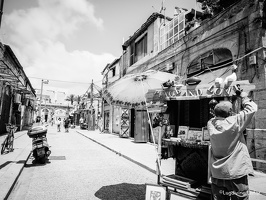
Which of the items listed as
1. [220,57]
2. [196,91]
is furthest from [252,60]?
[196,91]

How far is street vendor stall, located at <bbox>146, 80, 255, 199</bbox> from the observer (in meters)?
3.79

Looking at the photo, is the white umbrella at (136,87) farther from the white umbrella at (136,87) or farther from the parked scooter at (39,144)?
the parked scooter at (39,144)

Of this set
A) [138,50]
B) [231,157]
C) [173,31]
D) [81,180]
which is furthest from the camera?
A: [138,50]

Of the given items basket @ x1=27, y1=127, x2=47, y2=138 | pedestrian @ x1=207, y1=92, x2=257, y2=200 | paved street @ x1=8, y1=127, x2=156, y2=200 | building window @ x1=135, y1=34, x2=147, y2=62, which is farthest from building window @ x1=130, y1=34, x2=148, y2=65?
pedestrian @ x1=207, y1=92, x2=257, y2=200

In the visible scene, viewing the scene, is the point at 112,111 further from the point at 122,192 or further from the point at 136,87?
the point at 122,192

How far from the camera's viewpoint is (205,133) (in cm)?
449

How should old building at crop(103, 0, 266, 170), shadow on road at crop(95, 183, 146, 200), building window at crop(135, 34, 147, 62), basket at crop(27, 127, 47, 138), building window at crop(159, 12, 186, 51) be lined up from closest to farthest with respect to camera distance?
shadow on road at crop(95, 183, 146, 200) < old building at crop(103, 0, 266, 170) < basket at crop(27, 127, 47, 138) < building window at crop(159, 12, 186, 51) < building window at crop(135, 34, 147, 62)

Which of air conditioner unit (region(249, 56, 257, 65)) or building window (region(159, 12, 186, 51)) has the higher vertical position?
building window (region(159, 12, 186, 51))

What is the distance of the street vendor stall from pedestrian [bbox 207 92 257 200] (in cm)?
113

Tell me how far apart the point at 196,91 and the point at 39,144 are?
6.49 metres

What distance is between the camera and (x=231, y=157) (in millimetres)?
2543

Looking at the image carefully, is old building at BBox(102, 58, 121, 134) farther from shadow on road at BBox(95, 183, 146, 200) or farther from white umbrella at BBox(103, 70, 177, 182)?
shadow on road at BBox(95, 183, 146, 200)

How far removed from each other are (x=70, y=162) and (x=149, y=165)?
3.38m

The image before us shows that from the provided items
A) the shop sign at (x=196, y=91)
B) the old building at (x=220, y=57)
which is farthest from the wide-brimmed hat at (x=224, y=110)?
the old building at (x=220, y=57)
